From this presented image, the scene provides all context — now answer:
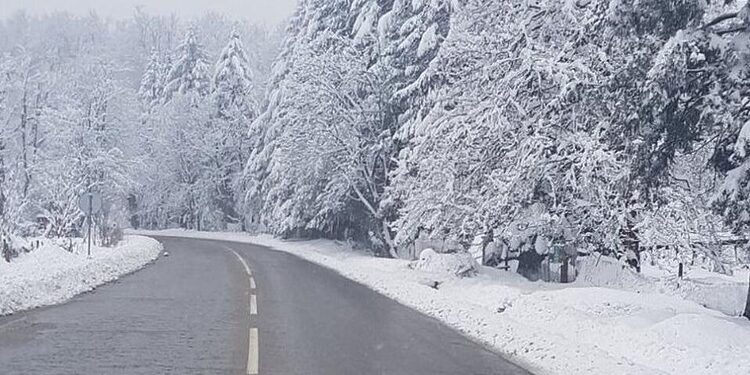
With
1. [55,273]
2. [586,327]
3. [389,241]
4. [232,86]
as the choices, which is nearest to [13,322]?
[55,273]

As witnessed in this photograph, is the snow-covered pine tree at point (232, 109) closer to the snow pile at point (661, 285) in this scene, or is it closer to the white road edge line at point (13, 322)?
the snow pile at point (661, 285)

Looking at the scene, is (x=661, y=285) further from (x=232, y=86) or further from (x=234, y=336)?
(x=232, y=86)

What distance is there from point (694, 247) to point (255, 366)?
493 inches

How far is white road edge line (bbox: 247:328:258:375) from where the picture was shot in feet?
31.1

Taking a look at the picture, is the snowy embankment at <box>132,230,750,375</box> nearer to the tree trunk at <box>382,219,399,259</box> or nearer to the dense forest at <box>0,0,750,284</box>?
the dense forest at <box>0,0,750,284</box>

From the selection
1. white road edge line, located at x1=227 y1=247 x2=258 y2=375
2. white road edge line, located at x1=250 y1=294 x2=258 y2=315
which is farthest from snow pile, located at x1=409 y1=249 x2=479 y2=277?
white road edge line, located at x1=227 y1=247 x2=258 y2=375

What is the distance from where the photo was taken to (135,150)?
6981 cm

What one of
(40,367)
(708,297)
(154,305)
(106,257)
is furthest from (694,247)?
(106,257)

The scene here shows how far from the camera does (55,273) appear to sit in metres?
19.8

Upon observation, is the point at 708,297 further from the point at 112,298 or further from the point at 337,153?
the point at 337,153

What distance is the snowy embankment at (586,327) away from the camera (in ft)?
32.8

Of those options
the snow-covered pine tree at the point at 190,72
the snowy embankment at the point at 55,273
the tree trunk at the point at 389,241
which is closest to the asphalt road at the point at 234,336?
the snowy embankment at the point at 55,273

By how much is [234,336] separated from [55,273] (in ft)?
31.1

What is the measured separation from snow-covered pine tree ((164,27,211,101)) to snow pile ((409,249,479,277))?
51.1m
